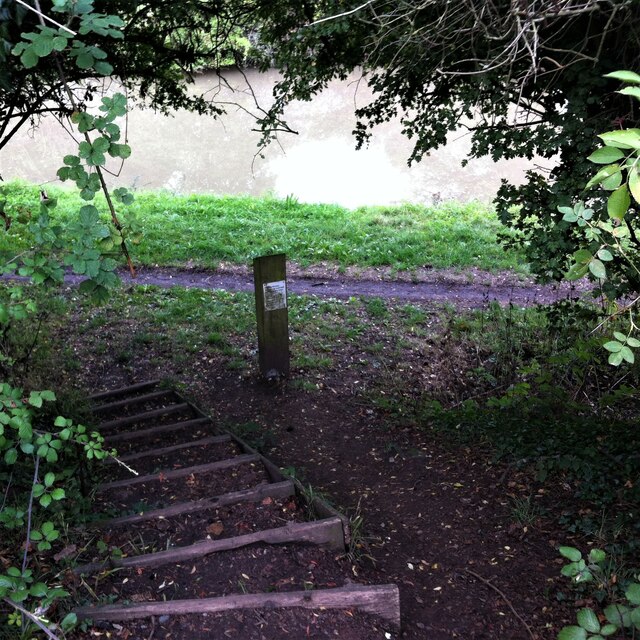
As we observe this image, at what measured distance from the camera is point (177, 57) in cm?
662

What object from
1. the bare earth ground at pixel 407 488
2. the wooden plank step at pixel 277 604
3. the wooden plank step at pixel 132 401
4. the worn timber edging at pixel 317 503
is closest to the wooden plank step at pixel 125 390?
the wooden plank step at pixel 132 401

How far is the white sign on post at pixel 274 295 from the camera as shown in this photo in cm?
632

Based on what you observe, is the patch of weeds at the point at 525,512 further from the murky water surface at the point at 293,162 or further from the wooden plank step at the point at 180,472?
the murky water surface at the point at 293,162

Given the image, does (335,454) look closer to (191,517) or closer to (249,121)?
(191,517)

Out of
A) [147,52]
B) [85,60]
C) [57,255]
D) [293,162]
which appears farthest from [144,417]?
[293,162]

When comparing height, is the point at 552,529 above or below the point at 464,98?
below

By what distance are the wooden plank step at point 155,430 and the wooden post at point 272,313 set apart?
4.95 feet

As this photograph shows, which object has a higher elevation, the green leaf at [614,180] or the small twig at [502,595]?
the green leaf at [614,180]

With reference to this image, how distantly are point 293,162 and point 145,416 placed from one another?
43.5 feet

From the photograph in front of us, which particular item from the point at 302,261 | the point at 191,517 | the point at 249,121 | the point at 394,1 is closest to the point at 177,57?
the point at 394,1

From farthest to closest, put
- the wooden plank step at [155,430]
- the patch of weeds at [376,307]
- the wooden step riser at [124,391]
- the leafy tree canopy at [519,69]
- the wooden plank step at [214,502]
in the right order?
the patch of weeds at [376,307] → the wooden step riser at [124,391] → the wooden plank step at [155,430] → the leafy tree canopy at [519,69] → the wooden plank step at [214,502]

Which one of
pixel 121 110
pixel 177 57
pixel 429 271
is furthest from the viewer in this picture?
pixel 429 271

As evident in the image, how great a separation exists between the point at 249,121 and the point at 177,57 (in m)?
13.6

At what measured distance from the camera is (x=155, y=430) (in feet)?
16.3
